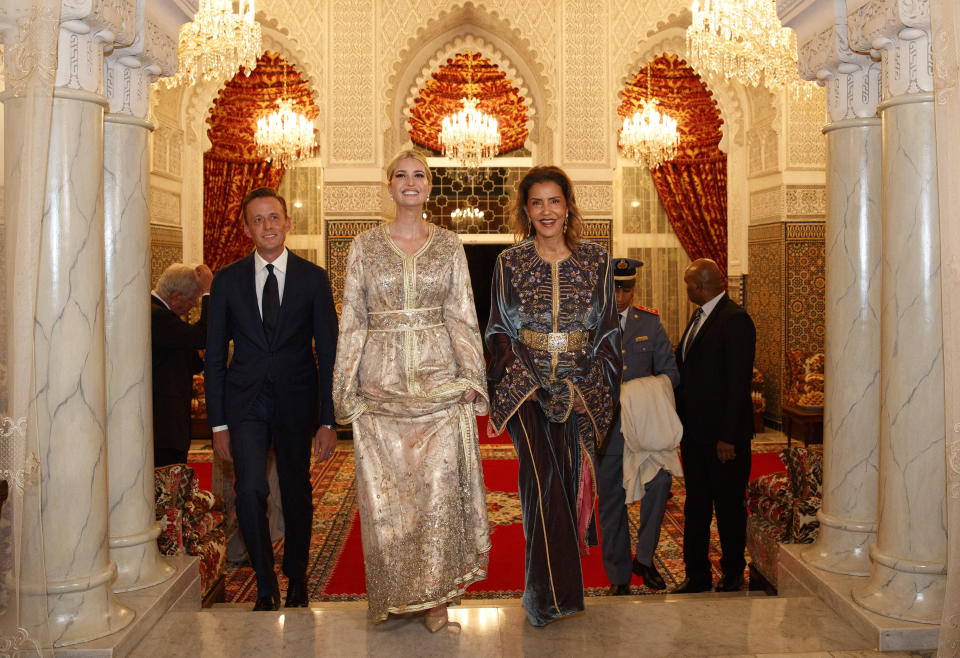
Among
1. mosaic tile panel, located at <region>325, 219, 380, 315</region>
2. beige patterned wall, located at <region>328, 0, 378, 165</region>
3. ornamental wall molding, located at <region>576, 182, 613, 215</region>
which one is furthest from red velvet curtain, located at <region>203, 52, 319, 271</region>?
ornamental wall molding, located at <region>576, 182, 613, 215</region>

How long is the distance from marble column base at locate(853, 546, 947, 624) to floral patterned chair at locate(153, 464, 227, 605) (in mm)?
2638

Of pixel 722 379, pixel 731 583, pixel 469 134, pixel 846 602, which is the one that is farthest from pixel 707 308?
pixel 469 134

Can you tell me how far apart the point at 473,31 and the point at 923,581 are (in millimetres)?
7406

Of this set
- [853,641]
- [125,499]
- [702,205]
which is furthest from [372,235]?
[702,205]

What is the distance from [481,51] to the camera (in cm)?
890

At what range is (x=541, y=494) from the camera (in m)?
2.91

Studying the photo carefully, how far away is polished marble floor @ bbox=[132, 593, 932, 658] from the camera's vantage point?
2.73 meters

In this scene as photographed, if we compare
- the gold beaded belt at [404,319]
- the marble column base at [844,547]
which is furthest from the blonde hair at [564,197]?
the marble column base at [844,547]

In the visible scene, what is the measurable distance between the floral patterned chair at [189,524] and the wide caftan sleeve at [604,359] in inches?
71.1

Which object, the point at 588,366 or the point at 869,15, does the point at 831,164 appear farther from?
the point at 588,366

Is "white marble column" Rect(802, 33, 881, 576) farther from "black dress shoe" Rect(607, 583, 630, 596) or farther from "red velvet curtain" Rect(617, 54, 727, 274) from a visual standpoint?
"red velvet curtain" Rect(617, 54, 727, 274)

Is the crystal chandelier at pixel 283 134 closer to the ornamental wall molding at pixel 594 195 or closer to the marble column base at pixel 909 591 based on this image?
the ornamental wall molding at pixel 594 195

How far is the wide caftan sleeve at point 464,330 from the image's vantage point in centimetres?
290

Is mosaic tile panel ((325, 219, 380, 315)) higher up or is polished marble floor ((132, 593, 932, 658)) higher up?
mosaic tile panel ((325, 219, 380, 315))
